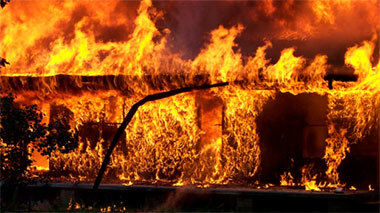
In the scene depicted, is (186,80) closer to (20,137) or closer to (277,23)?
(277,23)

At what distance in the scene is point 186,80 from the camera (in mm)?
13859

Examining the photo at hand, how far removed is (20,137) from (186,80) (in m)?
4.02

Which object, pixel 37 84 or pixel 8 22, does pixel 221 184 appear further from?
pixel 8 22

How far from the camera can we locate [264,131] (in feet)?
47.1

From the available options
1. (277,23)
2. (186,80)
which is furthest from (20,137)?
(277,23)

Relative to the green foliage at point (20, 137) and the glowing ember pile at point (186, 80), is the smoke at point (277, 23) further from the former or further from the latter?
the green foliage at point (20, 137)

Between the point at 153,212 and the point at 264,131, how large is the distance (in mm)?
3558

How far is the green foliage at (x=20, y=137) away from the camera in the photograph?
1202cm

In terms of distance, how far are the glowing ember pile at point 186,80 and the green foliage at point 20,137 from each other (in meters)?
2.30

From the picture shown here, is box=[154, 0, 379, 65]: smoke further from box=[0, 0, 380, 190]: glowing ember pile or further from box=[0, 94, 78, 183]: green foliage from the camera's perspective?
box=[0, 94, 78, 183]: green foliage

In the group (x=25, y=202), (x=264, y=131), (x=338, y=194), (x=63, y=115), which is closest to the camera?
(x=338, y=194)

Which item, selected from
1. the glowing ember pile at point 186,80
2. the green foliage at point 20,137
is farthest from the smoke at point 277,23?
the green foliage at point 20,137

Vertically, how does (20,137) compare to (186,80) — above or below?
below

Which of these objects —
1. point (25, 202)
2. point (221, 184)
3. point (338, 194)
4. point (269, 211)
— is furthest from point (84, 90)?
point (338, 194)
